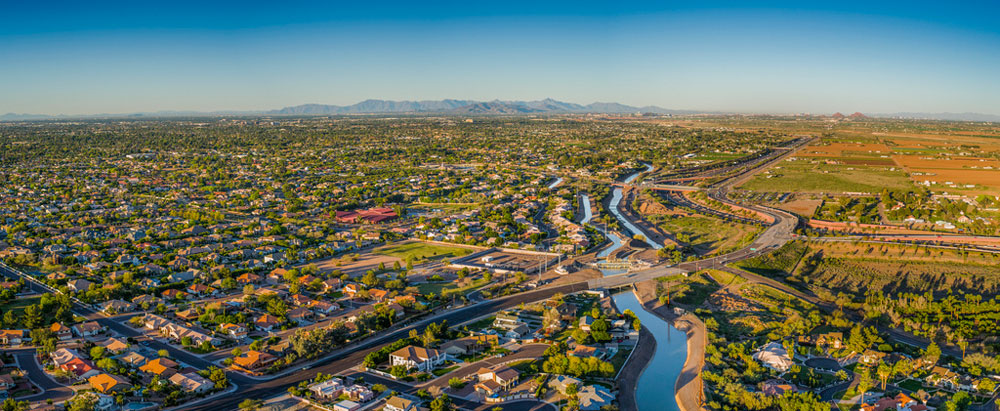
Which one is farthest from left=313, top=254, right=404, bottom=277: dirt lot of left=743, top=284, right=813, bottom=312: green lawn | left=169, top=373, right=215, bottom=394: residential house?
left=743, top=284, right=813, bottom=312: green lawn

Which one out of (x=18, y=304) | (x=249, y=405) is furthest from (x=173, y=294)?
(x=249, y=405)

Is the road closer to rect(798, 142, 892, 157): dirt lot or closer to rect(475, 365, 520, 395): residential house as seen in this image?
rect(475, 365, 520, 395): residential house

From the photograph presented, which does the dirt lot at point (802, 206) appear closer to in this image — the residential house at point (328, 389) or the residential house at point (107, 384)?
the residential house at point (328, 389)

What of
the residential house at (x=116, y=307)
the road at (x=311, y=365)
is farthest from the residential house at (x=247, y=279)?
the road at (x=311, y=365)

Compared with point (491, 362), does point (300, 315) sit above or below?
above

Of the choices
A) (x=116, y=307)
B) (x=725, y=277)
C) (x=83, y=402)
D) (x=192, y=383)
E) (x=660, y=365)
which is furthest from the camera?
(x=725, y=277)

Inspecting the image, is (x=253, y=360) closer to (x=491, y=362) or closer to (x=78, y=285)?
(x=491, y=362)

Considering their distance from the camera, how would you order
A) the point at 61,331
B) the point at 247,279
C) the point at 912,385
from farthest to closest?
the point at 247,279, the point at 61,331, the point at 912,385

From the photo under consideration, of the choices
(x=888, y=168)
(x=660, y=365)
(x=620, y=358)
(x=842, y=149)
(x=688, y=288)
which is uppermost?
(x=842, y=149)

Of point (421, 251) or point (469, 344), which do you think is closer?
point (469, 344)
